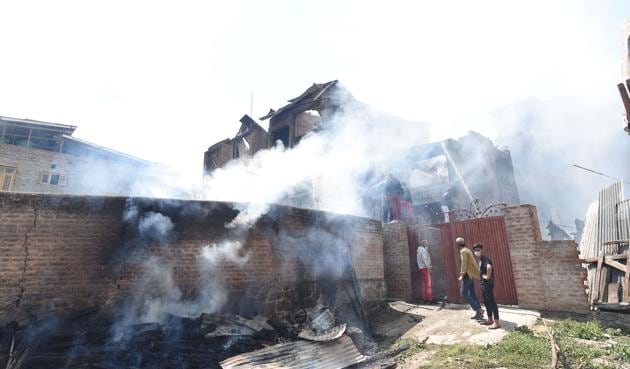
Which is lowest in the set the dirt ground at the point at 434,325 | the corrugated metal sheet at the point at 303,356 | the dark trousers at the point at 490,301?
the corrugated metal sheet at the point at 303,356

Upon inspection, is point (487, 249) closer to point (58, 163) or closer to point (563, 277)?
point (563, 277)

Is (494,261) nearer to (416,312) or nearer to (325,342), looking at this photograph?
(416,312)

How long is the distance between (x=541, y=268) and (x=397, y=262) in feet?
11.9

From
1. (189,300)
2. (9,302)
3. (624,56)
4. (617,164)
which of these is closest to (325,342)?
(189,300)

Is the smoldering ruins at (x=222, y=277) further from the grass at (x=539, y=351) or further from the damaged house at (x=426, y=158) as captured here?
the damaged house at (x=426, y=158)

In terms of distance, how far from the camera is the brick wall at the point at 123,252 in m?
6.01

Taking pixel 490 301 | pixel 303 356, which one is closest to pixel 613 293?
pixel 490 301

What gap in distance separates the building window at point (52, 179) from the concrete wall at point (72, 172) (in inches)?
5.3

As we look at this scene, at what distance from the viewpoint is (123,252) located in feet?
21.7

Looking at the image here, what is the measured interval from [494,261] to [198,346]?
6859mm

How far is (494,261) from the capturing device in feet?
26.8

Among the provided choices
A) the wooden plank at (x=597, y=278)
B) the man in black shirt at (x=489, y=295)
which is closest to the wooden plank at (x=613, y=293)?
the wooden plank at (x=597, y=278)

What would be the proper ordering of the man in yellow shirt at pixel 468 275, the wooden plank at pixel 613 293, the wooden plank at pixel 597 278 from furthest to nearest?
1. the wooden plank at pixel 597 278
2. the wooden plank at pixel 613 293
3. the man in yellow shirt at pixel 468 275

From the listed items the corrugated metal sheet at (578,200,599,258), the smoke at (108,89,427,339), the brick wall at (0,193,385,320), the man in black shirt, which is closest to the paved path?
the man in black shirt
